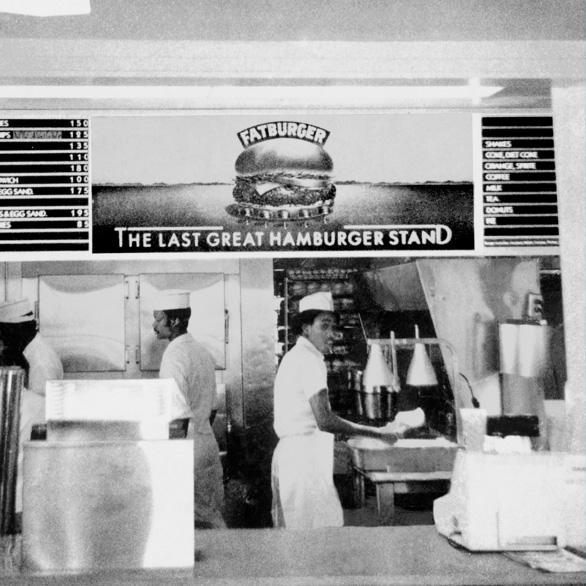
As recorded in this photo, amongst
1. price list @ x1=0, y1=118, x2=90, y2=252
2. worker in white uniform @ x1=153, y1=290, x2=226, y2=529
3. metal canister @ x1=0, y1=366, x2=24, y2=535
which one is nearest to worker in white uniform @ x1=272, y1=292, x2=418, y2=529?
worker in white uniform @ x1=153, y1=290, x2=226, y2=529

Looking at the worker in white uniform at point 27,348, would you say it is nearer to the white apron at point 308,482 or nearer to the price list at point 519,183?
the white apron at point 308,482

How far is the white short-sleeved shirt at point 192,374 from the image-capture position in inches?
186

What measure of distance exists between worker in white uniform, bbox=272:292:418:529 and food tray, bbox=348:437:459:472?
137mm

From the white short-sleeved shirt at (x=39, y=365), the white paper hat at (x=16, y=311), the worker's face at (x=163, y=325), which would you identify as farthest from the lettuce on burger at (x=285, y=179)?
the white paper hat at (x=16, y=311)

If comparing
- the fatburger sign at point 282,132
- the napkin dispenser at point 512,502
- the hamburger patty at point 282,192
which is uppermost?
the fatburger sign at point 282,132

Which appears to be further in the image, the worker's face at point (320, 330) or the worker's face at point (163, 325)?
the worker's face at point (163, 325)

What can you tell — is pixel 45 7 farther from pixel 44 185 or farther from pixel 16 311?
pixel 16 311

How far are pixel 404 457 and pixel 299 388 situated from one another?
749 mm

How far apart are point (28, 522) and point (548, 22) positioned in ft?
7.53

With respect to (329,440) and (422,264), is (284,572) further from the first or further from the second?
(422,264)

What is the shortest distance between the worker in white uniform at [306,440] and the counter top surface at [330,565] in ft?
5.41

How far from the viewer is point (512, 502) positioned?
8.19 feet

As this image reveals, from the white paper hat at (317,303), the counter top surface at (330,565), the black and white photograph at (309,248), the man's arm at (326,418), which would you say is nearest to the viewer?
the counter top surface at (330,565)

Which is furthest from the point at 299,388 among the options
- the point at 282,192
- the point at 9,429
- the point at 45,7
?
the point at 45,7
